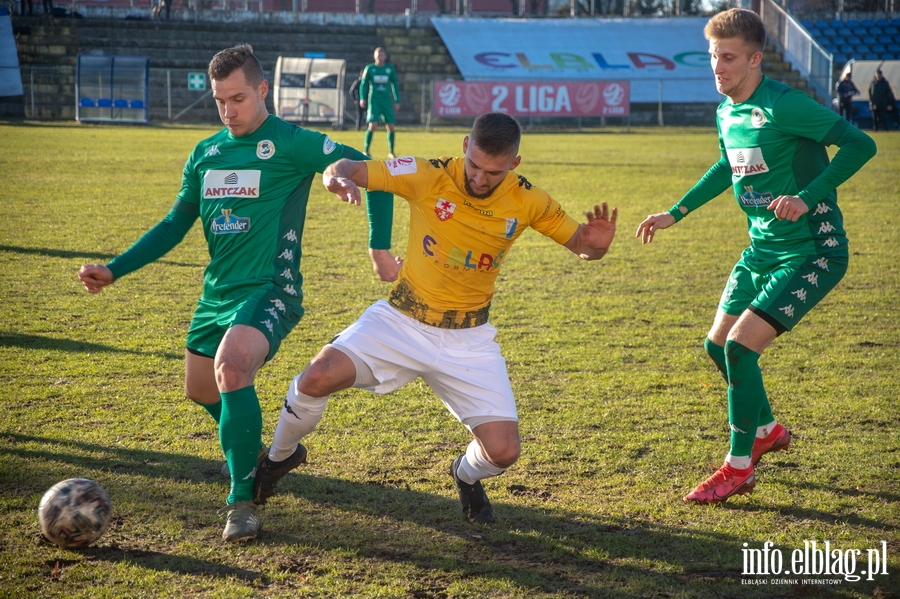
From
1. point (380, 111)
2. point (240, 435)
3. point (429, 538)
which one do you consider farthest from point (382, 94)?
point (429, 538)

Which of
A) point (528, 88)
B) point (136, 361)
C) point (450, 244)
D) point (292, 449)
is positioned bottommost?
point (528, 88)

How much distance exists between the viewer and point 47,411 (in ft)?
16.0

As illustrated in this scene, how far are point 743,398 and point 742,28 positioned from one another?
5.81 feet

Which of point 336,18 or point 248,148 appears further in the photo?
point 336,18

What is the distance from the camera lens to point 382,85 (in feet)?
66.7

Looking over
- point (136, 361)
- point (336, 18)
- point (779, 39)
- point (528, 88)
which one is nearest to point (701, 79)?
point (779, 39)

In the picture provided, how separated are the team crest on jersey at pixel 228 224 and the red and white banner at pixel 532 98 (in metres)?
27.5

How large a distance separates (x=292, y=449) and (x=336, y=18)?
114 ft

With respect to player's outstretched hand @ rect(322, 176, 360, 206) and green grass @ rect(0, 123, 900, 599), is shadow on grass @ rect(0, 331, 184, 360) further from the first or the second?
player's outstretched hand @ rect(322, 176, 360, 206)

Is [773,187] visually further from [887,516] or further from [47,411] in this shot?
[47,411]

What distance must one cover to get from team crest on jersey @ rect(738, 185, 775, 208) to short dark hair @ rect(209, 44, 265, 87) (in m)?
2.44

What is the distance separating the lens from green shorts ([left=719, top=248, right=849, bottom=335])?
404 cm

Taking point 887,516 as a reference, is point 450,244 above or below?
above

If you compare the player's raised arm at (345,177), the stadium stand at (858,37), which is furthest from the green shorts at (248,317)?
the stadium stand at (858,37)
